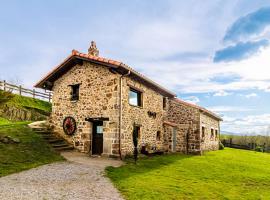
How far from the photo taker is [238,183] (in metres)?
10.6

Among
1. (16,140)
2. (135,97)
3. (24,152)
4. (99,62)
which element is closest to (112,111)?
(135,97)

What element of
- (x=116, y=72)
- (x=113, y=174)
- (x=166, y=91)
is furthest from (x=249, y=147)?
(x=113, y=174)

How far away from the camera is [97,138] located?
611 inches

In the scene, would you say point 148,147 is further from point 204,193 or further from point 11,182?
point 11,182

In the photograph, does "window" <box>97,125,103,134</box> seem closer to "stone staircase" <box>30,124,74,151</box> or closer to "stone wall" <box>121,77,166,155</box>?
"stone wall" <box>121,77,166,155</box>

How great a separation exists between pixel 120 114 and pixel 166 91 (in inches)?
249

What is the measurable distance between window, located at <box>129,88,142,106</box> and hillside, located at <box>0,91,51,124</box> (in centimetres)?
1246

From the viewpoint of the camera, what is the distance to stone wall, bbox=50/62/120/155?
14633 millimetres

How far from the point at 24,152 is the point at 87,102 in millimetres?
4533

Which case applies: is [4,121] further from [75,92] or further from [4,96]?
[75,92]

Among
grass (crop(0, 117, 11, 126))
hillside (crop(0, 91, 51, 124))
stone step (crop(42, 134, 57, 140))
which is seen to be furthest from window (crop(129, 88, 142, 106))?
hillside (crop(0, 91, 51, 124))

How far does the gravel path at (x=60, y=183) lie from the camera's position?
736cm

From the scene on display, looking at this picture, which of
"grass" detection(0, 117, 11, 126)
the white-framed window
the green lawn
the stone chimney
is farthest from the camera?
"grass" detection(0, 117, 11, 126)

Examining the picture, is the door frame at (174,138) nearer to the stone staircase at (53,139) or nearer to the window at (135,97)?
the window at (135,97)
